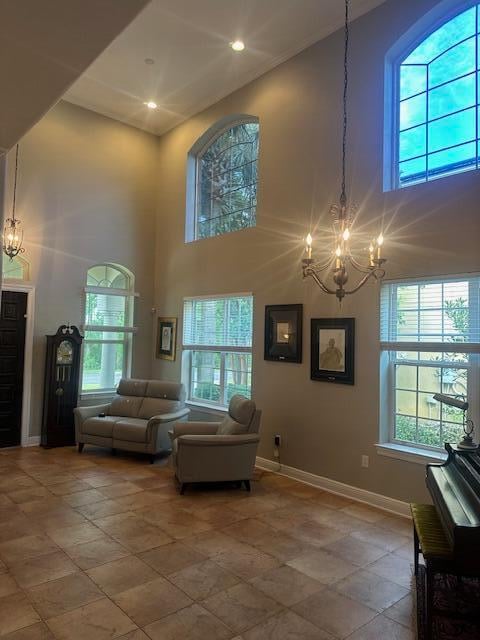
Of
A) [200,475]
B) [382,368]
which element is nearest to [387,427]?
[382,368]

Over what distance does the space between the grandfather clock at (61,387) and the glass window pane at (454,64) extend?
5.59m

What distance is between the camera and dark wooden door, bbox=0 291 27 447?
20.6 ft

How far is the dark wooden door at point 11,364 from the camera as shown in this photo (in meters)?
6.28

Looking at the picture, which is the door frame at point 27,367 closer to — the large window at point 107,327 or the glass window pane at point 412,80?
the large window at point 107,327

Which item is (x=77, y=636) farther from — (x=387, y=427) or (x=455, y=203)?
(x=455, y=203)

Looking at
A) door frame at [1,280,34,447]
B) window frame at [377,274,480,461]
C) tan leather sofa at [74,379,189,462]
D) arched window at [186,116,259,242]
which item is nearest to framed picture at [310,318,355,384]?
window frame at [377,274,480,461]

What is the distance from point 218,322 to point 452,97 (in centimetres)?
398

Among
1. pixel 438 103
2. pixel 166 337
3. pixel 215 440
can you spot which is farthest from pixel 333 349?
pixel 166 337

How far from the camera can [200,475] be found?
4.65 metres

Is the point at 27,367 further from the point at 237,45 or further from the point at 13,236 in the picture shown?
the point at 237,45

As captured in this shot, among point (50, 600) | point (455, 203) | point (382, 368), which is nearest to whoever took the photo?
point (50, 600)

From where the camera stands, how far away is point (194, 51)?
5.66 meters

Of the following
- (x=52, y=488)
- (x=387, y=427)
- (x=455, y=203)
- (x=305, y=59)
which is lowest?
(x=52, y=488)

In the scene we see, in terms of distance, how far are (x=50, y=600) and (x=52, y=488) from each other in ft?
7.11
